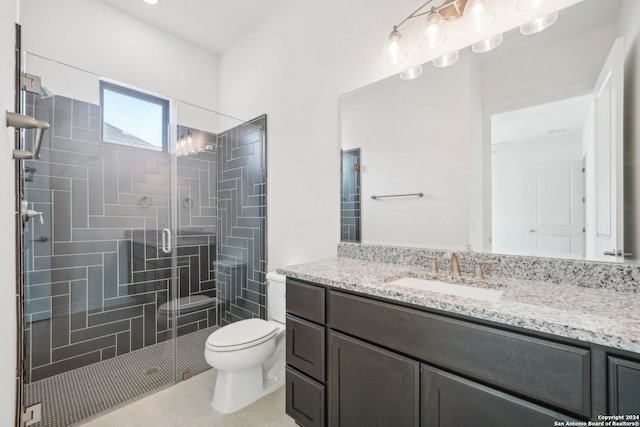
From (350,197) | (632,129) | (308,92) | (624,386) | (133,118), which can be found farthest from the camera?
(133,118)

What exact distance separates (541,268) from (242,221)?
224 centimetres

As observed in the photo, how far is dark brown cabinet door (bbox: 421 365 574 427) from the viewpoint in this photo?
0.78 m

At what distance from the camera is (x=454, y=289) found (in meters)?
1.26

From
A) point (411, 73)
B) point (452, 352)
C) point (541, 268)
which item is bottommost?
point (452, 352)

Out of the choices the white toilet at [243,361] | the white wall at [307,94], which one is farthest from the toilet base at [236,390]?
the white wall at [307,94]

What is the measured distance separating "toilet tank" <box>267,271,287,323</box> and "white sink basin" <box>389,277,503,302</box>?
3.33 feet

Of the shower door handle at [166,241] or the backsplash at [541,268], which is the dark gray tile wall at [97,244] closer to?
the shower door handle at [166,241]

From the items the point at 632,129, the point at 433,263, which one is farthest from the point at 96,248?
the point at 632,129

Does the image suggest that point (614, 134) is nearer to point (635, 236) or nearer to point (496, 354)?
point (635, 236)

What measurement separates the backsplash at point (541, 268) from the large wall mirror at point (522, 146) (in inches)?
1.7

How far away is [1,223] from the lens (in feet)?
2.47

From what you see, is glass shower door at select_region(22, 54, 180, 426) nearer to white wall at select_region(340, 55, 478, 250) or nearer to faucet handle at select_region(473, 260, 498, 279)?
white wall at select_region(340, 55, 478, 250)

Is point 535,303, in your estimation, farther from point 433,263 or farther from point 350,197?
point 350,197

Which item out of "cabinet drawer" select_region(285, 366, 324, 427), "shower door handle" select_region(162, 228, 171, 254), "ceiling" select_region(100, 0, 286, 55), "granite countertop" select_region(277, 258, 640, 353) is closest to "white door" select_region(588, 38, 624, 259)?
"granite countertop" select_region(277, 258, 640, 353)
